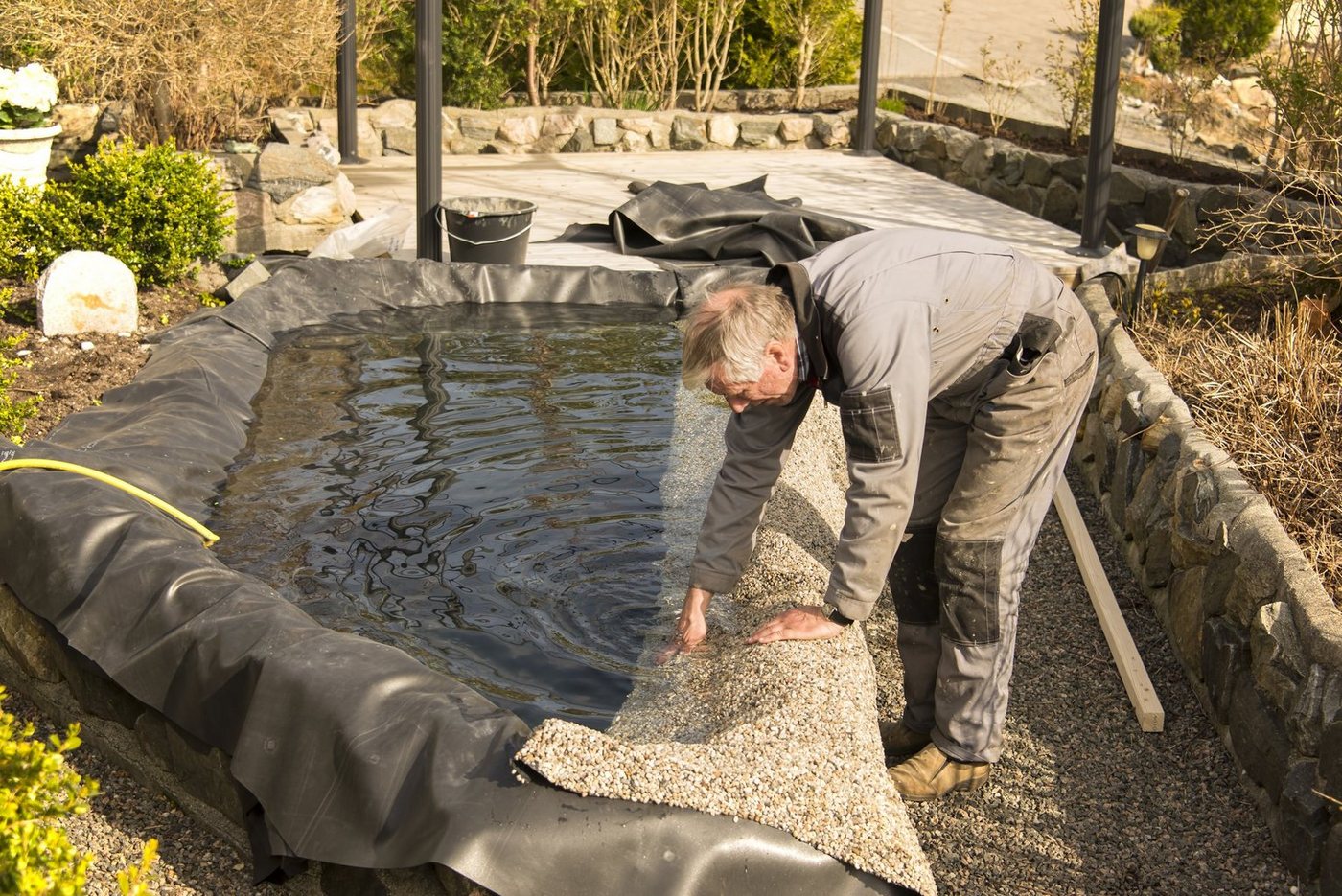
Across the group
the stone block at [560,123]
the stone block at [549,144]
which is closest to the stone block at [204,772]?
the stone block at [549,144]

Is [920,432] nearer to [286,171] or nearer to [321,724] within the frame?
[321,724]

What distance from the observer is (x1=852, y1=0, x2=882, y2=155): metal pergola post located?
40.8ft

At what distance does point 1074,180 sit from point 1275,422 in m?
6.25

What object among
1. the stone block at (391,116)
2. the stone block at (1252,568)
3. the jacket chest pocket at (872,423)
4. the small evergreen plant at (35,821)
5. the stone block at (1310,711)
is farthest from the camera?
the stone block at (391,116)

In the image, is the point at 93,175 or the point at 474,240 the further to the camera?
the point at 474,240

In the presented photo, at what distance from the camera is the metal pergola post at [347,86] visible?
11.1 m

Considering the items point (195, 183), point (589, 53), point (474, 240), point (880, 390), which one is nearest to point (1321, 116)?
point (474, 240)

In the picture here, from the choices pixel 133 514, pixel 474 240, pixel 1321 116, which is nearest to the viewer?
pixel 133 514

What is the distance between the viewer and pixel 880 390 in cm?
277

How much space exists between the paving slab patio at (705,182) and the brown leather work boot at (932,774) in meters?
5.29

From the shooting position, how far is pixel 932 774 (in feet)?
11.4

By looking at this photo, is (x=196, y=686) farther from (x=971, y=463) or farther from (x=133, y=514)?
(x=971, y=463)

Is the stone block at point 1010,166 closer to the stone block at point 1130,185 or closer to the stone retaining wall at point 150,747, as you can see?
the stone block at point 1130,185

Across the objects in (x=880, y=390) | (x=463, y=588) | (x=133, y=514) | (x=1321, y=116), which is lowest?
(x=463, y=588)
